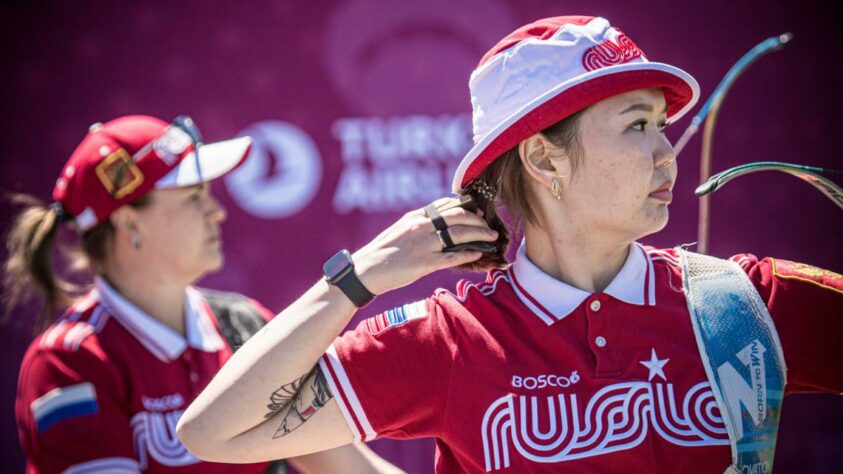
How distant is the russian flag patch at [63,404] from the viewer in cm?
251

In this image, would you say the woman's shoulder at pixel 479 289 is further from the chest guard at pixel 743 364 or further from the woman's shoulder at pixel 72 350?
the woman's shoulder at pixel 72 350

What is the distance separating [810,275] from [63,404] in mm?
1953

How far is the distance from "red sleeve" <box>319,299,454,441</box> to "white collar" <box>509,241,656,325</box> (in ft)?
0.65

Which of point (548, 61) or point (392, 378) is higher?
point (548, 61)

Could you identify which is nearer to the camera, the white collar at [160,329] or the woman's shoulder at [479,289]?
the woman's shoulder at [479,289]

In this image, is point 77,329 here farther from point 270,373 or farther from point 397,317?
point 397,317

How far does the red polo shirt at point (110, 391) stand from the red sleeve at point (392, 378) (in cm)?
98

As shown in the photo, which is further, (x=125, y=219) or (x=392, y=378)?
(x=125, y=219)

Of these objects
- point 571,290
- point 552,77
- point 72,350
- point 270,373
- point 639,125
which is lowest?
point 72,350

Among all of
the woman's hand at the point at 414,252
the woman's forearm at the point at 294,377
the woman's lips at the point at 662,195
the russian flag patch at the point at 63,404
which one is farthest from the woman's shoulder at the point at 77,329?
the woman's lips at the point at 662,195

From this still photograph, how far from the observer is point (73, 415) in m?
2.50

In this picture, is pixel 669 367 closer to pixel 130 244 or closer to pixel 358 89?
pixel 130 244

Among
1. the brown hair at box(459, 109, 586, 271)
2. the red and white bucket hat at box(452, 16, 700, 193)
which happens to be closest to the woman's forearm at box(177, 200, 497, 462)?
the brown hair at box(459, 109, 586, 271)

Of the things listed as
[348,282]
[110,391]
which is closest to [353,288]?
[348,282]
